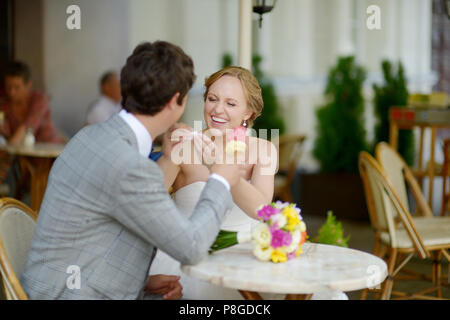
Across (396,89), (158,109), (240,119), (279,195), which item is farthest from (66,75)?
(158,109)

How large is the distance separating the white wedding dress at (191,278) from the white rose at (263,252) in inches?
14.3

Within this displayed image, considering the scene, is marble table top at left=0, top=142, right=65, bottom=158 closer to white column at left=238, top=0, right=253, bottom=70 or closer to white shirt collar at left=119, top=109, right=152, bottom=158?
white column at left=238, top=0, right=253, bottom=70

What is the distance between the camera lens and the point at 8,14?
696 centimetres

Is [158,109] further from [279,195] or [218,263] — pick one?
[279,195]

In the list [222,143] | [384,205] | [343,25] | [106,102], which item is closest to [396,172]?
[384,205]

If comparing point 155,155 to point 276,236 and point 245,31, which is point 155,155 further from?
point 245,31

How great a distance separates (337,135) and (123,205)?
5.56 metres

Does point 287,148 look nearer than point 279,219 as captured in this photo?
No

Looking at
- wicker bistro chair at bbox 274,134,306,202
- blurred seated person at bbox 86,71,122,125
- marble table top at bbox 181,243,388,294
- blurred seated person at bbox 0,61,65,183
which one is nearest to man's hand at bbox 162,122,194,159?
marble table top at bbox 181,243,388,294

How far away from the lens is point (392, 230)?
3336 millimetres

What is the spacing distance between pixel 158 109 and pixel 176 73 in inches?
4.8

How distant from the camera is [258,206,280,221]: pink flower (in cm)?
184

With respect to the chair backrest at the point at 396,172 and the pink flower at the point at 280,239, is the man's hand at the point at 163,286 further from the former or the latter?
the chair backrest at the point at 396,172

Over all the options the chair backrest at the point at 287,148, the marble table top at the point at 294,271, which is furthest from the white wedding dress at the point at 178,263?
the chair backrest at the point at 287,148
